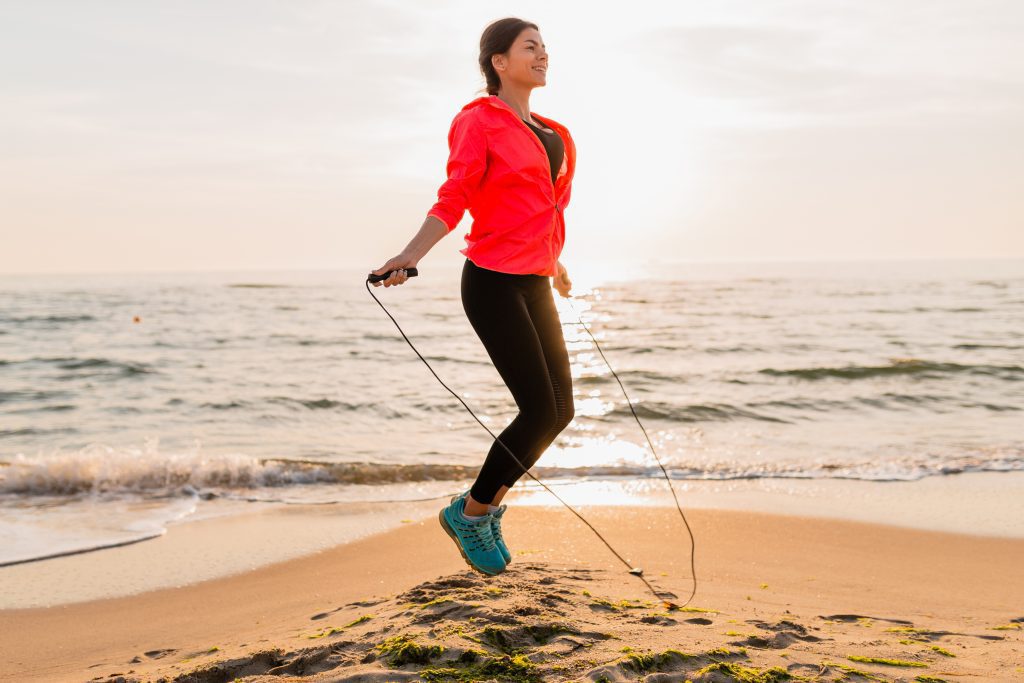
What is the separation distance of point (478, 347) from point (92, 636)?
44.2 feet

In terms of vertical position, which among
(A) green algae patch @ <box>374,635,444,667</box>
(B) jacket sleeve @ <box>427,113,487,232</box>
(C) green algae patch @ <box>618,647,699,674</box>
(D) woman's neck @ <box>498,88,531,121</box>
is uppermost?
(D) woman's neck @ <box>498,88,531,121</box>

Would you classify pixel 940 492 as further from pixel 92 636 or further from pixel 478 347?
pixel 478 347

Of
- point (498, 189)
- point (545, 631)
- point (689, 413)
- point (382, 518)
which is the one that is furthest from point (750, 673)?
point (689, 413)

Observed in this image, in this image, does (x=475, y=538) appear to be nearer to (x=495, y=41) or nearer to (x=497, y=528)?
(x=497, y=528)

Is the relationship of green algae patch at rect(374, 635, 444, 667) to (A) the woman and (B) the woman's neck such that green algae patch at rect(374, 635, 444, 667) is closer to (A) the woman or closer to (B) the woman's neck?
(A) the woman

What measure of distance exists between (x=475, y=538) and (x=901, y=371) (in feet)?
37.4

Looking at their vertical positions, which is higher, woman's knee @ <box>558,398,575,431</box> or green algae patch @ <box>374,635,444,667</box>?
woman's knee @ <box>558,398,575,431</box>

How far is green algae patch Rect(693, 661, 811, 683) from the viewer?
7.85 feet

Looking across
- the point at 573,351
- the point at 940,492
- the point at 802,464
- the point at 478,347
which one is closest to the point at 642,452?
the point at 802,464

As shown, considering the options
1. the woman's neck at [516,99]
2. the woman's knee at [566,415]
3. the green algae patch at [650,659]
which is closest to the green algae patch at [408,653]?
the green algae patch at [650,659]

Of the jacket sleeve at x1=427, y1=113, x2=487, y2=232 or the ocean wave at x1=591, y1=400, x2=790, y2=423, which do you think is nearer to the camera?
the jacket sleeve at x1=427, y1=113, x2=487, y2=232

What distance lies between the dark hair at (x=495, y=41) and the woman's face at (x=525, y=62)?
2 cm

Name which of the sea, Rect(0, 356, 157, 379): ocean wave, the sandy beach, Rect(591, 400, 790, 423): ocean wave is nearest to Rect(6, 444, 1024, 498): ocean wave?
the sea

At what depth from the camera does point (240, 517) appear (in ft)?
18.3
